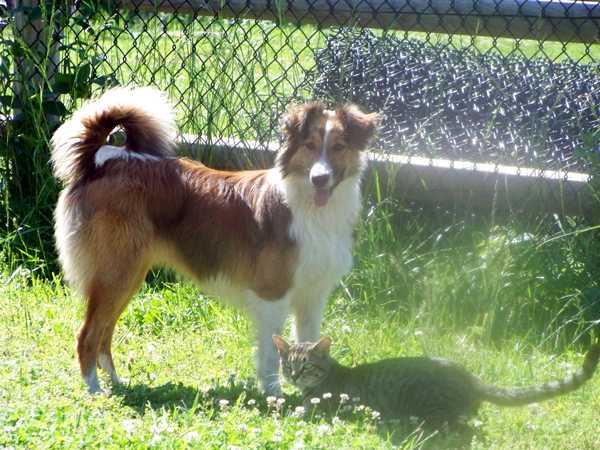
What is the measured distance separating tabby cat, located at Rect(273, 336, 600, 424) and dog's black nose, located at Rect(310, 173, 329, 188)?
0.70 m

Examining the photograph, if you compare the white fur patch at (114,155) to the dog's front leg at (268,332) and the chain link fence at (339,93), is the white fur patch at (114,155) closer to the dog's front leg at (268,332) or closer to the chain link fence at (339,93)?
the dog's front leg at (268,332)

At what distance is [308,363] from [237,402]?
0.35 metres

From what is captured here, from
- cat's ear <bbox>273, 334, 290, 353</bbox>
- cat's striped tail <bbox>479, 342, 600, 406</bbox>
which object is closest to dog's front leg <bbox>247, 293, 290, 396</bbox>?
cat's ear <bbox>273, 334, 290, 353</bbox>

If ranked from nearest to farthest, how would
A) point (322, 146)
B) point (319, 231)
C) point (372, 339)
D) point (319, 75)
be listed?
point (322, 146) → point (319, 231) → point (372, 339) → point (319, 75)

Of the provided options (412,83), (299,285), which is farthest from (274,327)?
(412,83)

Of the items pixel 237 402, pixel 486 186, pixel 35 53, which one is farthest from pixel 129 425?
pixel 35 53

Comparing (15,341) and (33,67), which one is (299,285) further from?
(33,67)

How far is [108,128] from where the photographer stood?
4852 millimetres

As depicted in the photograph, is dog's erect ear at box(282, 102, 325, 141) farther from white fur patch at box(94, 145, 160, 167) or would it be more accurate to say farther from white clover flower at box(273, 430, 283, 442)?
white clover flower at box(273, 430, 283, 442)

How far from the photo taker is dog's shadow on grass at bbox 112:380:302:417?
173 inches

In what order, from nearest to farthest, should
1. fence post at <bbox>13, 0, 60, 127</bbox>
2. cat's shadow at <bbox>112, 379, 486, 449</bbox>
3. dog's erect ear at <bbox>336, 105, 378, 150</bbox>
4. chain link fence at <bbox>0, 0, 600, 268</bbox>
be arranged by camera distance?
cat's shadow at <bbox>112, 379, 486, 449</bbox> < dog's erect ear at <bbox>336, 105, 378, 150</bbox> < chain link fence at <bbox>0, 0, 600, 268</bbox> < fence post at <bbox>13, 0, 60, 127</bbox>

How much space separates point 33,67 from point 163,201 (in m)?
1.92

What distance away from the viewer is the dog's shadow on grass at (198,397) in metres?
4.39

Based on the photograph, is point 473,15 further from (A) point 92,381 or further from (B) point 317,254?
(A) point 92,381
